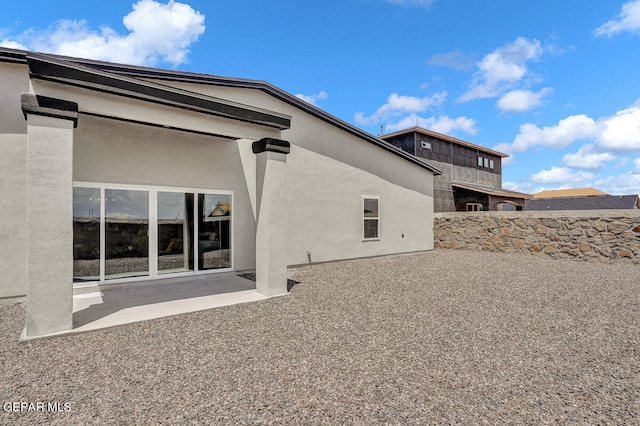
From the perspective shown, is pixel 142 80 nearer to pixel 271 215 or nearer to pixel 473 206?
pixel 271 215

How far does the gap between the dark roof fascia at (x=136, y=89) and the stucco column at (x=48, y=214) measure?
37cm

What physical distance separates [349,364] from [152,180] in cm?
636

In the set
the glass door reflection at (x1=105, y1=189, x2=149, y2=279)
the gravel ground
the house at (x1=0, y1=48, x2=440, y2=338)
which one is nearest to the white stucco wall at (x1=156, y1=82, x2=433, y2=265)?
the house at (x1=0, y1=48, x2=440, y2=338)

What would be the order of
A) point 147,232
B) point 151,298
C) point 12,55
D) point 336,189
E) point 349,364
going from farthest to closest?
point 336,189 → point 147,232 → point 151,298 → point 12,55 → point 349,364

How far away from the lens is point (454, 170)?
71.4 feet

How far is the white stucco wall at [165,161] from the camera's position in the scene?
645 cm

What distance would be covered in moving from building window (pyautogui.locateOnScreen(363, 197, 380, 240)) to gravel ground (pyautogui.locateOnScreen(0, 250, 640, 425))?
5523 millimetres

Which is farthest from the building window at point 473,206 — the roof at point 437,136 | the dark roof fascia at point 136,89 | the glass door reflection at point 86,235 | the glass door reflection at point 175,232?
the glass door reflection at point 86,235

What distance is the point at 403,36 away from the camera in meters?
15.7

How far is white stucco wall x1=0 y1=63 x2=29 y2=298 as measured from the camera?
222 inches

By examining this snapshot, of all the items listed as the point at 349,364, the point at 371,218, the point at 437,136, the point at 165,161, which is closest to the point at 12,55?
the point at 165,161

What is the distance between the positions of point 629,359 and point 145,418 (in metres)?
5.49

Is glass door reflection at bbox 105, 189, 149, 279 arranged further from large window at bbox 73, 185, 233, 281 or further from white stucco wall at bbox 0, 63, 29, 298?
white stucco wall at bbox 0, 63, 29, 298

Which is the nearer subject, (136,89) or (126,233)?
(136,89)
